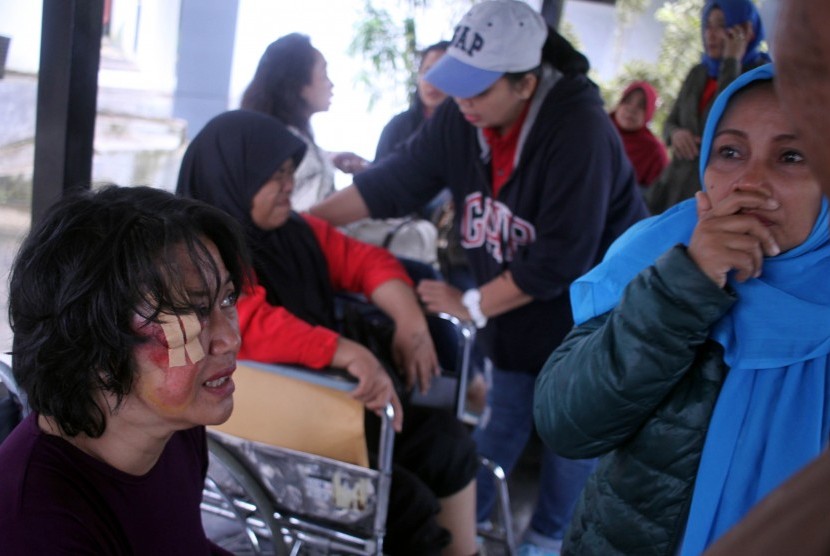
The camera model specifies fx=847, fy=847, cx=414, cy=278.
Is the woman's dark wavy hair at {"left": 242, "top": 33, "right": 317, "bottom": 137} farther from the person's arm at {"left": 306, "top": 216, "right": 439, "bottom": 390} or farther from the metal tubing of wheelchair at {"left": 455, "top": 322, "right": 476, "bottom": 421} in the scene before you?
the metal tubing of wheelchair at {"left": 455, "top": 322, "right": 476, "bottom": 421}

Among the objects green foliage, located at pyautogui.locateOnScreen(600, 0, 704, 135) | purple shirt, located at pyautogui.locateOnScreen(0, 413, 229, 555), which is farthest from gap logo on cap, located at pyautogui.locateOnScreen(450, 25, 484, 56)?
green foliage, located at pyautogui.locateOnScreen(600, 0, 704, 135)

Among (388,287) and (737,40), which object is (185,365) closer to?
(388,287)

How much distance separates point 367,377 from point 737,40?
2328 mm

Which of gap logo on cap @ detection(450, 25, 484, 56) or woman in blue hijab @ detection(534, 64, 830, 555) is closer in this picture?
woman in blue hijab @ detection(534, 64, 830, 555)

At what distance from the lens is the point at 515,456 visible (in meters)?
2.84

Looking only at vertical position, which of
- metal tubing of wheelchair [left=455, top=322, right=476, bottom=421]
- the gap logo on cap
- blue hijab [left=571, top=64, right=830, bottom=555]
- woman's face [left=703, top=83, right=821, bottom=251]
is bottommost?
metal tubing of wheelchair [left=455, top=322, right=476, bottom=421]

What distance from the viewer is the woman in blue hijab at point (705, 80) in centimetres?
344

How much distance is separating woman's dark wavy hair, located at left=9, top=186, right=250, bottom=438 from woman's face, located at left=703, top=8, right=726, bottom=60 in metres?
2.98

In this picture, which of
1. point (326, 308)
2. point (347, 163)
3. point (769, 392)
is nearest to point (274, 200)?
point (326, 308)

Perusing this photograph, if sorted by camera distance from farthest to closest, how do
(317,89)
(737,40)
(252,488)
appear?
(737,40), (317,89), (252,488)

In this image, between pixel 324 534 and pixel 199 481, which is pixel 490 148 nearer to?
pixel 324 534

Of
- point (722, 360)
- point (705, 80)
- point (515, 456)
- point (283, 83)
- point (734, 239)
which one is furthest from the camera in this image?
point (705, 80)

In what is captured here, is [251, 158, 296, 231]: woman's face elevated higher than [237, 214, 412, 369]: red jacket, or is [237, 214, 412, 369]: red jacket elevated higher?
[251, 158, 296, 231]: woman's face

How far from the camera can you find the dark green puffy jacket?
1.06 metres
